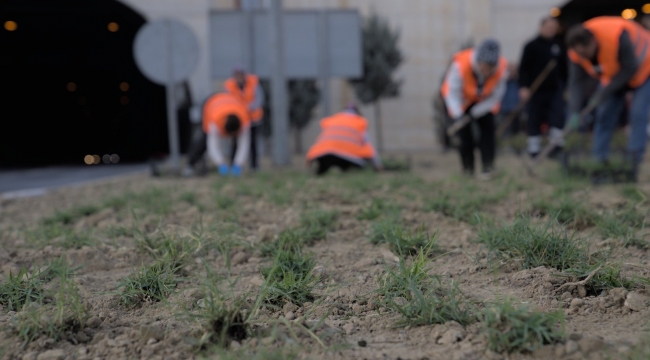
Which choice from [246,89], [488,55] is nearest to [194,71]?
[246,89]

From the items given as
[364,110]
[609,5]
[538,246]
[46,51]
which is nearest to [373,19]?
[364,110]

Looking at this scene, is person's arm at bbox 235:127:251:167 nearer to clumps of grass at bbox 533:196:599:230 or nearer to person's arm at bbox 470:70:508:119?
person's arm at bbox 470:70:508:119

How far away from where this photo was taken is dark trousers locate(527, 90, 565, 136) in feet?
27.3

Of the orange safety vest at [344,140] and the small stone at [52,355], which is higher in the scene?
the orange safety vest at [344,140]

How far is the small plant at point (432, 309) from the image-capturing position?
1894 mm

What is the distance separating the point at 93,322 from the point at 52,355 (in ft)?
0.75

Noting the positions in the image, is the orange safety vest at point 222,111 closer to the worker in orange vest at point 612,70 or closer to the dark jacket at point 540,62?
the dark jacket at point 540,62

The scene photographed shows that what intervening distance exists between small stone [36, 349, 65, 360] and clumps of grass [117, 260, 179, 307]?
0.44m

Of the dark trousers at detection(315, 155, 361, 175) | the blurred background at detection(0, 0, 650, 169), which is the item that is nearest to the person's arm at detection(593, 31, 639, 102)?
the dark trousers at detection(315, 155, 361, 175)

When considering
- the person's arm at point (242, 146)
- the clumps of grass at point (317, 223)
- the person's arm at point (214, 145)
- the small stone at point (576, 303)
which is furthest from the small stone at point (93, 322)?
the person's arm at point (242, 146)

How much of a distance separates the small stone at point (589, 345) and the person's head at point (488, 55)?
4.97 m

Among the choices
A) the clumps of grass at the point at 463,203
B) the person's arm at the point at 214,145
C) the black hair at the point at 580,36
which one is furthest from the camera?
the person's arm at the point at 214,145

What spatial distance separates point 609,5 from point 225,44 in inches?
636

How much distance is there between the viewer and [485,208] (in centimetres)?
389
